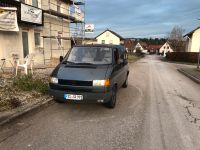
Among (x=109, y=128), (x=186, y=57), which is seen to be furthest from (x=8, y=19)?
(x=186, y=57)

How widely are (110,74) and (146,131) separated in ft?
6.38

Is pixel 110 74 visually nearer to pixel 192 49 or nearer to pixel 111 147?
pixel 111 147

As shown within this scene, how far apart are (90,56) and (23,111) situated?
2727 mm

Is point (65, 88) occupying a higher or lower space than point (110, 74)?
lower

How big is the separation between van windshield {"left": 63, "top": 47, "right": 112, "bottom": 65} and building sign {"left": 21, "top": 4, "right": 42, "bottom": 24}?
24.6 feet

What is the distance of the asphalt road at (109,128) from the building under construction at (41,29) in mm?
7019

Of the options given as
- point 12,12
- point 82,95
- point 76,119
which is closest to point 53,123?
point 76,119

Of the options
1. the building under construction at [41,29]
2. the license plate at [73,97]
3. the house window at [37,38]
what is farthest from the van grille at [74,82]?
the house window at [37,38]

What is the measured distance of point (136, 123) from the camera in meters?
5.26

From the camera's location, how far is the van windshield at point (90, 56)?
6734 millimetres

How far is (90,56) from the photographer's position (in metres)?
6.91

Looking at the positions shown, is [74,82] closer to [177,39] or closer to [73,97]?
[73,97]

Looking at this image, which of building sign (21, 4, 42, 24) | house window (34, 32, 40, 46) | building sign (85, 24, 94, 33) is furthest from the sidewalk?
building sign (85, 24, 94, 33)

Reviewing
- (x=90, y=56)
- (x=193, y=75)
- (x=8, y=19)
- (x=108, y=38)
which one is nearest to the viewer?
(x=90, y=56)
